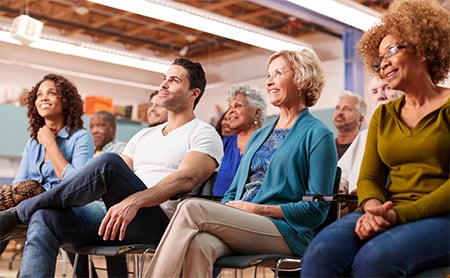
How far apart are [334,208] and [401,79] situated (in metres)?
0.60

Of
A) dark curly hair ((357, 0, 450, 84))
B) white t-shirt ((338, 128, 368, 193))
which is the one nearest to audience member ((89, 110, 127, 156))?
white t-shirt ((338, 128, 368, 193))

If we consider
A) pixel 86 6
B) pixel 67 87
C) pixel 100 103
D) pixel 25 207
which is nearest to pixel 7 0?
pixel 86 6

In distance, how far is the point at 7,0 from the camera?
8.27 metres

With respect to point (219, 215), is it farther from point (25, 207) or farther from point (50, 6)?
point (50, 6)

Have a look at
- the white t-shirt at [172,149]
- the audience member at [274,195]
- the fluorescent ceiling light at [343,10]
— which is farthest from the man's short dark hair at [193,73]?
the fluorescent ceiling light at [343,10]

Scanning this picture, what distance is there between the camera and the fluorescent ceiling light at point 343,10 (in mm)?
5473

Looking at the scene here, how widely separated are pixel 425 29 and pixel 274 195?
79 cm

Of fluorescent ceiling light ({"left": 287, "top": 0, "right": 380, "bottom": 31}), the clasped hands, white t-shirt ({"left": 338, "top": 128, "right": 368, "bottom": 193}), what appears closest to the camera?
the clasped hands

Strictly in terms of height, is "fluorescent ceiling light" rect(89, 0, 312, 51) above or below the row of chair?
above

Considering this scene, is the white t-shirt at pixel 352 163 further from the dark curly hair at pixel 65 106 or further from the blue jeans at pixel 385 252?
the dark curly hair at pixel 65 106

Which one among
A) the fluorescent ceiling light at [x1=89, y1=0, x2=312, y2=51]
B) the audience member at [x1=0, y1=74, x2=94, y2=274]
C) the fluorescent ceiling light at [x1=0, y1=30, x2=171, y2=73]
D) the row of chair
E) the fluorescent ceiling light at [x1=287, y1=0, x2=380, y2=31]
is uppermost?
the fluorescent ceiling light at [x1=287, y1=0, x2=380, y2=31]

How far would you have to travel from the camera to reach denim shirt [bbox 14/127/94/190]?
A: 2844mm

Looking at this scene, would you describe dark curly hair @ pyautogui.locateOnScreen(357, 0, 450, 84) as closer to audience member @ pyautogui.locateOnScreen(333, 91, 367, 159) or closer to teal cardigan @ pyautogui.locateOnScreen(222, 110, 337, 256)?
teal cardigan @ pyautogui.locateOnScreen(222, 110, 337, 256)

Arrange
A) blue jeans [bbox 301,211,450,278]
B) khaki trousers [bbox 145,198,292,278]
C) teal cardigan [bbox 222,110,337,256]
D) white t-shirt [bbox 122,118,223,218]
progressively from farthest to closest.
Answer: white t-shirt [bbox 122,118,223,218], teal cardigan [bbox 222,110,337,256], khaki trousers [bbox 145,198,292,278], blue jeans [bbox 301,211,450,278]
